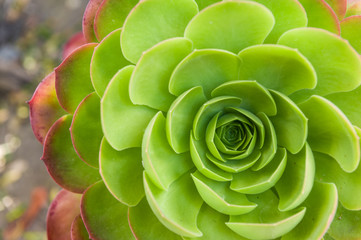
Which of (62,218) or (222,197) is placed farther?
(62,218)

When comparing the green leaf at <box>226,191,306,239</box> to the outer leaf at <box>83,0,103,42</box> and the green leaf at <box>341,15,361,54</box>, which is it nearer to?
the green leaf at <box>341,15,361,54</box>

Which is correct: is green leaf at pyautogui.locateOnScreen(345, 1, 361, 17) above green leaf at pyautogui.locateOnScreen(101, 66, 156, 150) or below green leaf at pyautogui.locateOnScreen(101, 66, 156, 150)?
below

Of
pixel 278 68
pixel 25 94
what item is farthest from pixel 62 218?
pixel 25 94

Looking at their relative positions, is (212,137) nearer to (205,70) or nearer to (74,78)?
(205,70)

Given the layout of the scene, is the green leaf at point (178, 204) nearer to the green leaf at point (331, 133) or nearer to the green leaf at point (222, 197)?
the green leaf at point (222, 197)

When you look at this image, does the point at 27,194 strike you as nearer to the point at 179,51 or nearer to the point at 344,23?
the point at 179,51

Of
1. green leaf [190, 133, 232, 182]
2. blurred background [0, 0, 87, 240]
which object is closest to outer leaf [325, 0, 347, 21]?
green leaf [190, 133, 232, 182]
